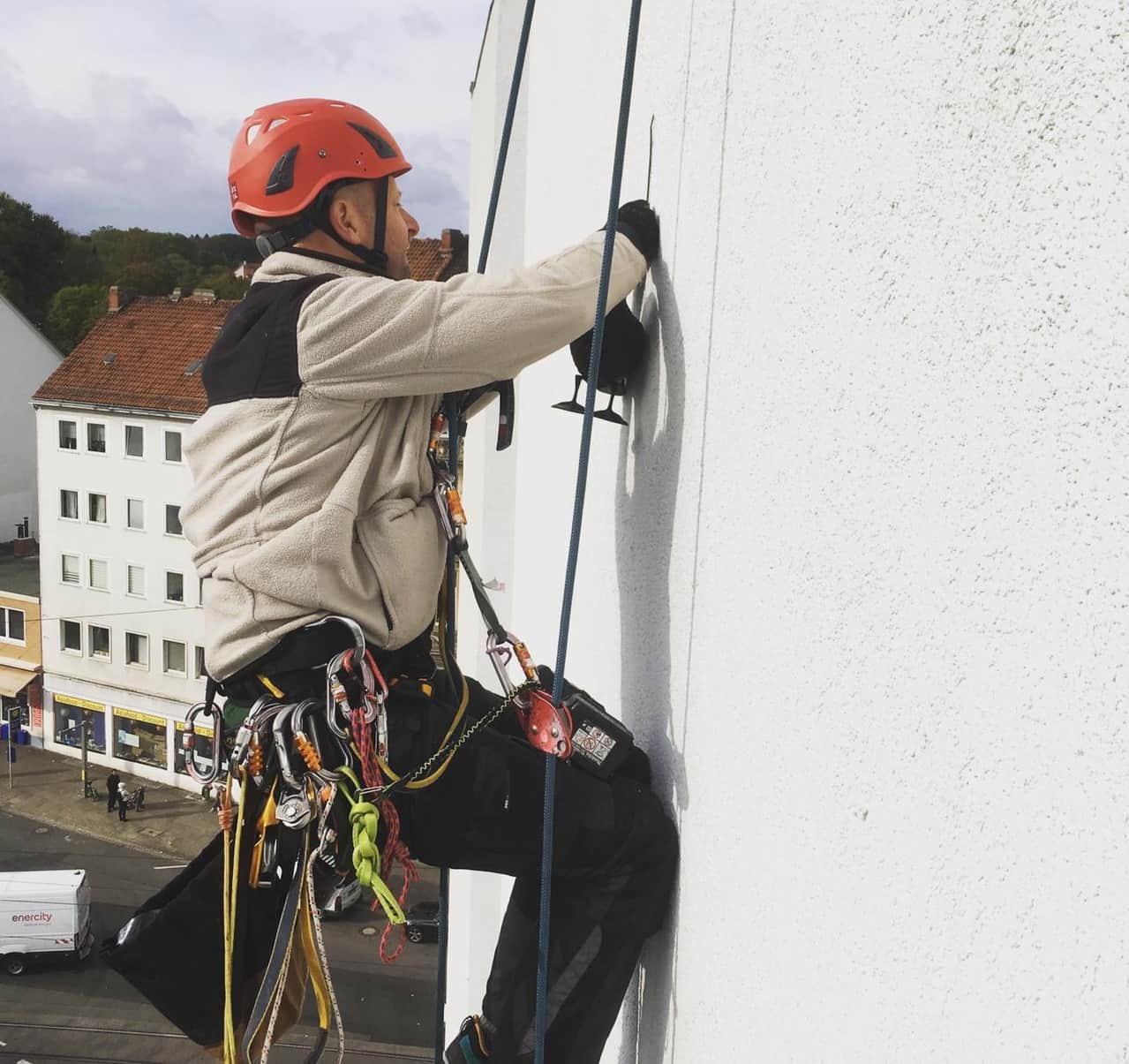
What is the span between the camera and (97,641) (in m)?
20.6

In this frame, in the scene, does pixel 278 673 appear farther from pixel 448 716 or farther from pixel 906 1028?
pixel 906 1028

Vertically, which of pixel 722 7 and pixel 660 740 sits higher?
pixel 722 7

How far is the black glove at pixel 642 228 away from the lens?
6.98ft

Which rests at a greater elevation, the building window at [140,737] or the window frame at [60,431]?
the window frame at [60,431]

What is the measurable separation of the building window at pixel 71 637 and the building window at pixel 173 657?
194cm

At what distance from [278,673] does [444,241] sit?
19.6m

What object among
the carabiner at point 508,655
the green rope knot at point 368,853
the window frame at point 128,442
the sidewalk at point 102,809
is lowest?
the sidewalk at point 102,809

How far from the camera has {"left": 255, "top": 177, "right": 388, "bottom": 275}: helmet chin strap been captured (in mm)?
2103

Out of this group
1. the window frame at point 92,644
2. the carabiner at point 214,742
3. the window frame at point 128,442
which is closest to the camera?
the carabiner at point 214,742

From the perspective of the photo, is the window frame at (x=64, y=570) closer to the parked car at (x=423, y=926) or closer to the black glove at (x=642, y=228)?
the parked car at (x=423, y=926)

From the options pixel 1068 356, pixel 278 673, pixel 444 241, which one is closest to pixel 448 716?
pixel 278 673

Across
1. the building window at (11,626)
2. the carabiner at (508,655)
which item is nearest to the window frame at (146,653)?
the building window at (11,626)

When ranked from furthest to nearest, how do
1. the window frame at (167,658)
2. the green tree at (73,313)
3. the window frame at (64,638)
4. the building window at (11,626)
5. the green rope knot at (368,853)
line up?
the green tree at (73,313)
the building window at (11,626)
the window frame at (64,638)
the window frame at (167,658)
the green rope knot at (368,853)

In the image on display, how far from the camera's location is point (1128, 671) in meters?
0.67
